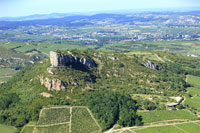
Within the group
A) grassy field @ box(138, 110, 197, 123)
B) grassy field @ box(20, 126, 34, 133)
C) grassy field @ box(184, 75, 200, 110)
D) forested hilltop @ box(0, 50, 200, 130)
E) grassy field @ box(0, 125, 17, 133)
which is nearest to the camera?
grassy field @ box(20, 126, 34, 133)

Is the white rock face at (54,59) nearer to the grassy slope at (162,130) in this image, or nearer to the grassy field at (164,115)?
the grassy field at (164,115)

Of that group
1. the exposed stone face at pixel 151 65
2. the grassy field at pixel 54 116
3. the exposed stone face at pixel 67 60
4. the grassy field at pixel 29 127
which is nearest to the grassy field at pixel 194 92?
the exposed stone face at pixel 151 65

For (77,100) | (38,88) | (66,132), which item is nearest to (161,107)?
(77,100)

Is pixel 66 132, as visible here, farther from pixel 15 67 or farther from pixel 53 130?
pixel 15 67

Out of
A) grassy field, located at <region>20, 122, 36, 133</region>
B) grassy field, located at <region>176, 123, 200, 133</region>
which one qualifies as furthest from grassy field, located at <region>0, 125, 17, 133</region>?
grassy field, located at <region>176, 123, 200, 133</region>

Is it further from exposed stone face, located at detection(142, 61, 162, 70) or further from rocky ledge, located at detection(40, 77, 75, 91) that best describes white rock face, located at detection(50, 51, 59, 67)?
exposed stone face, located at detection(142, 61, 162, 70)
